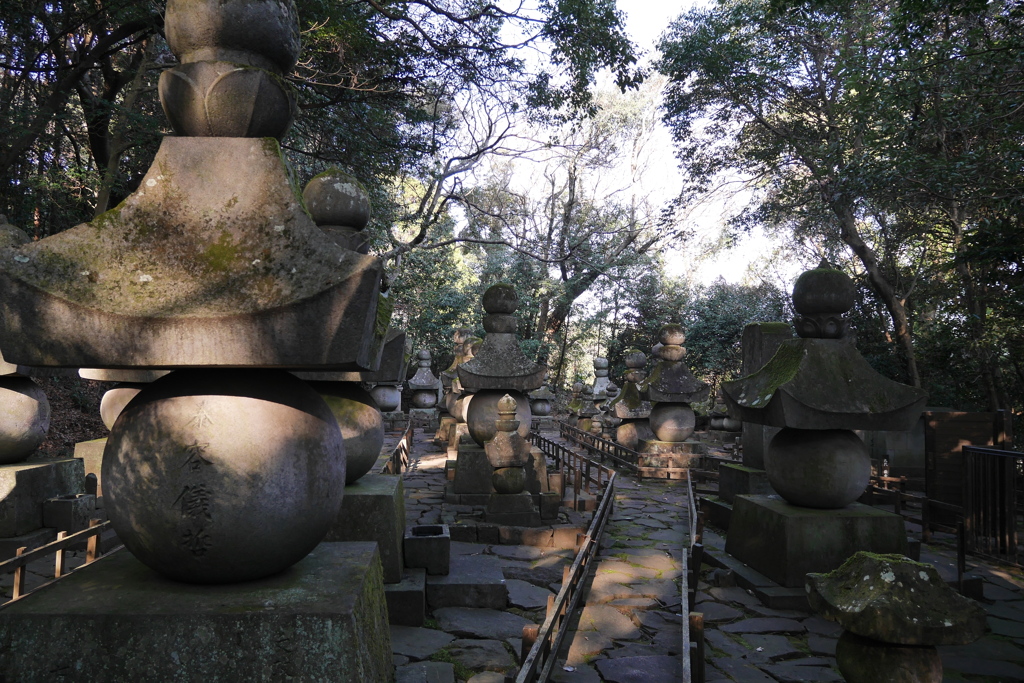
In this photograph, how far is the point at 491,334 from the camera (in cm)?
884

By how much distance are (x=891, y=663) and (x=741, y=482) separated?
6000 mm

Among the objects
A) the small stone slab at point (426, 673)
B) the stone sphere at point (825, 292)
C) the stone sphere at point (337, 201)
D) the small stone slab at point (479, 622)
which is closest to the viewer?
the small stone slab at point (426, 673)

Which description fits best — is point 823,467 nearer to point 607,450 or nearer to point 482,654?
point 482,654

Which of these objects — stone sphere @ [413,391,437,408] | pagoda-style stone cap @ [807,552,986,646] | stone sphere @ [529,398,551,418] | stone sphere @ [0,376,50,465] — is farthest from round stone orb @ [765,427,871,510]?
stone sphere @ [413,391,437,408]

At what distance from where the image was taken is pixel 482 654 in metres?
4.26

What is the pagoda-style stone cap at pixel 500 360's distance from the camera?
834 cm

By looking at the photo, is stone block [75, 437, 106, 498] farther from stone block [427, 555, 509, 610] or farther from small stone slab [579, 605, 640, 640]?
small stone slab [579, 605, 640, 640]

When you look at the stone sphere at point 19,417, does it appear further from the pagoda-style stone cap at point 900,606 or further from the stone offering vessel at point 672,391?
the stone offering vessel at point 672,391

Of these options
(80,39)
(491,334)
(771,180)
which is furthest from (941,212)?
(80,39)

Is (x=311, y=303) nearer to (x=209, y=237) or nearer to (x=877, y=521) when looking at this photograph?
(x=209, y=237)

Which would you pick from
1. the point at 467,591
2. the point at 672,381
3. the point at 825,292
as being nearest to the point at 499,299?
the point at 825,292

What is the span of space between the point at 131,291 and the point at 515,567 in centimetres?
479

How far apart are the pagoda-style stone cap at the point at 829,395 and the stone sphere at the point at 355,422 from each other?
132 inches

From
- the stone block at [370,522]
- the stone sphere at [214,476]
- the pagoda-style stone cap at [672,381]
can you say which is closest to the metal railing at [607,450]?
the pagoda-style stone cap at [672,381]
